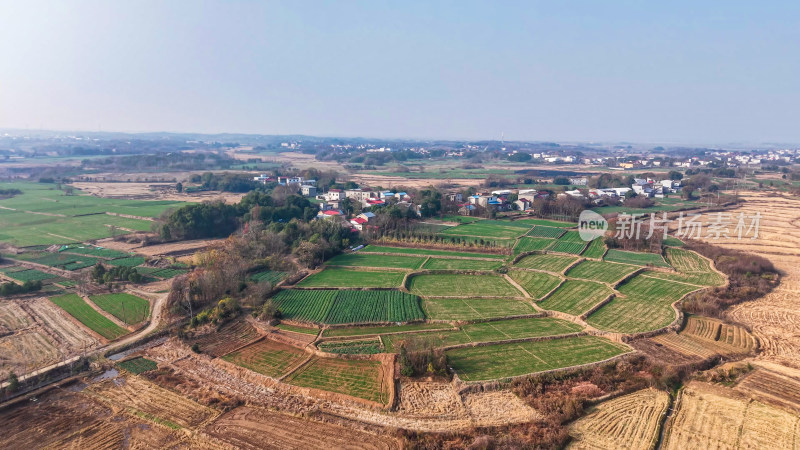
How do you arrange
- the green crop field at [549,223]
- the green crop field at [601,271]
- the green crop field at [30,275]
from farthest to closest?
1. the green crop field at [549,223]
2. the green crop field at [601,271]
3. the green crop field at [30,275]

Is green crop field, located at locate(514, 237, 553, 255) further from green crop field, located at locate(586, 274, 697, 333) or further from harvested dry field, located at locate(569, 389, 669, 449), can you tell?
harvested dry field, located at locate(569, 389, 669, 449)

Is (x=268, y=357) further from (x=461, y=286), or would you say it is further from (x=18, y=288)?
(x=18, y=288)

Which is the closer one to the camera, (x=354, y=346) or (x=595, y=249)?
(x=354, y=346)

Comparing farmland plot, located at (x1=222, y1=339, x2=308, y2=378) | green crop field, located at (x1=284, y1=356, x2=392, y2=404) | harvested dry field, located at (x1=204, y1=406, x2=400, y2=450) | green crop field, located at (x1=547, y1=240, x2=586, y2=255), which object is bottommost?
harvested dry field, located at (x1=204, y1=406, x2=400, y2=450)

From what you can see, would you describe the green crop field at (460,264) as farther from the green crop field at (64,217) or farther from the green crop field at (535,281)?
the green crop field at (64,217)

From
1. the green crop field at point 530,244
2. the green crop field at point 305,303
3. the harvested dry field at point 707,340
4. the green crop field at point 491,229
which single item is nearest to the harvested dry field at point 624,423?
the harvested dry field at point 707,340

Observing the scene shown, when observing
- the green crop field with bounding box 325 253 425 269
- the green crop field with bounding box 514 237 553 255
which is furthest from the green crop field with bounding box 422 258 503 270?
the green crop field with bounding box 514 237 553 255

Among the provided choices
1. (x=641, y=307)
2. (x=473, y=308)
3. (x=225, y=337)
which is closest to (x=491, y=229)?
(x=641, y=307)
